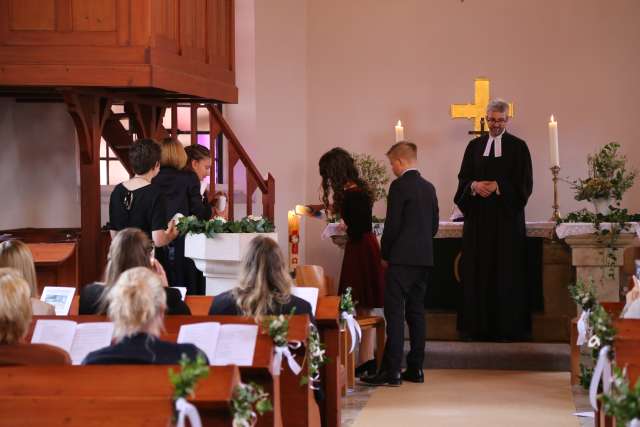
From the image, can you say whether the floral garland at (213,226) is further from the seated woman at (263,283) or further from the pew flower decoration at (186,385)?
the pew flower decoration at (186,385)

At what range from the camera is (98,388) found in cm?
Result: 414

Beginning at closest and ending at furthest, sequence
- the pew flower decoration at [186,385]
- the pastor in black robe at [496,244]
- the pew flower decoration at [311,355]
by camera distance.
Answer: the pew flower decoration at [186,385]
the pew flower decoration at [311,355]
the pastor in black robe at [496,244]

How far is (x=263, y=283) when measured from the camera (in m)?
5.71

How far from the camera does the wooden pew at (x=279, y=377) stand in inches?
201

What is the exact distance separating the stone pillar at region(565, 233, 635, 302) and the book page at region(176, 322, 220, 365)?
196 inches

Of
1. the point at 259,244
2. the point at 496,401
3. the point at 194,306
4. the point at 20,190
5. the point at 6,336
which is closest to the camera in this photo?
the point at 6,336

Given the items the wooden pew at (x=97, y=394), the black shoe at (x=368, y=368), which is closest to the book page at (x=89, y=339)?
the wooden pew at (x=97, y=394)

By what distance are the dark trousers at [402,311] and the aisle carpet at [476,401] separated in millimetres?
227

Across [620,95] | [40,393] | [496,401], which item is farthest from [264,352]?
[620,95]

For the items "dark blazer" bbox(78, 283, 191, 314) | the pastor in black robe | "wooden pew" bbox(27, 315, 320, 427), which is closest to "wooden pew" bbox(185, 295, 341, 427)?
"dark blazer" bbox(78, 283, 191, 314)

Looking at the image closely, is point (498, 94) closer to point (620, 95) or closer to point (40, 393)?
point (620, 95)

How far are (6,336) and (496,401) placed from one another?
171 inches

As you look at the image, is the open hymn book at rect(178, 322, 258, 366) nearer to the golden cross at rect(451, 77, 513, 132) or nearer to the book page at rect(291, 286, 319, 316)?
the book page at rect(291, 286, 319, 316)

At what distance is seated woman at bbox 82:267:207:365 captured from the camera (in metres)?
4.37
